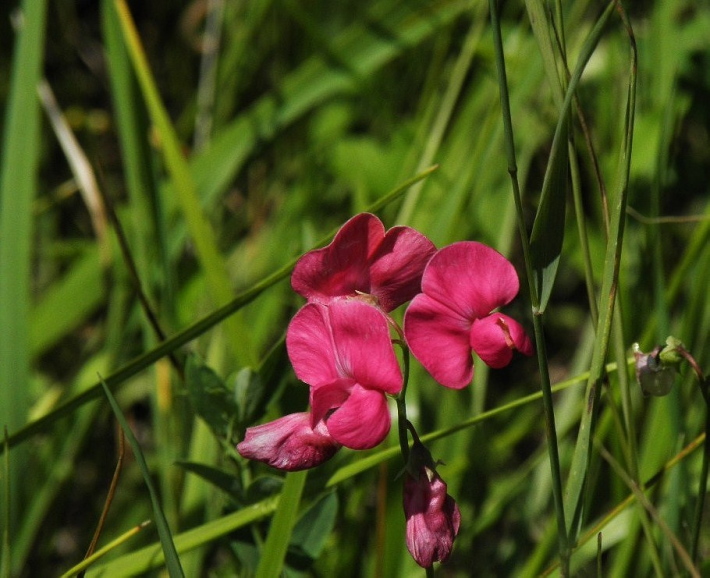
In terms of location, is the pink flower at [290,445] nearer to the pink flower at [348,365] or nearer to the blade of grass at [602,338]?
the pink flower at [348,365]

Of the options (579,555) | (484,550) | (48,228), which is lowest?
(484,550)

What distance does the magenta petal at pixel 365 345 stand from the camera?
2.01 ft

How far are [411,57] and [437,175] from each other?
444mm

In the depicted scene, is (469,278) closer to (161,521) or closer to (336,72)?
(161,521)

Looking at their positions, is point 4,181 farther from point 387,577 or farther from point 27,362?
point 387,577

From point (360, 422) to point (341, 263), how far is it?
0.39 ft

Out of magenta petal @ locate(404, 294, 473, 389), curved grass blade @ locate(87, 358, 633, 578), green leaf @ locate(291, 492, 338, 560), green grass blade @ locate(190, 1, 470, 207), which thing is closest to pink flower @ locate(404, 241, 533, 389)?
magenta petal @ locate(404, 294, 473, 389)

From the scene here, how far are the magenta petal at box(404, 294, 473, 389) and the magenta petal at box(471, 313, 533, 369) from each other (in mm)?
14

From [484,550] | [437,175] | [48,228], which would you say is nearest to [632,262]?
[437,175]

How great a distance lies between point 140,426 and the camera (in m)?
1.83

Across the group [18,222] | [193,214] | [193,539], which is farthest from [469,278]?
[18,222]

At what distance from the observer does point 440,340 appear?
649 mm

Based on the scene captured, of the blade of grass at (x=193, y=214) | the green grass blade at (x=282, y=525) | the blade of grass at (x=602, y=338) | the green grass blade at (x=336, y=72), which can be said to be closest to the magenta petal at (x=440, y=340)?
the blade of grass at (x=602, y=338)

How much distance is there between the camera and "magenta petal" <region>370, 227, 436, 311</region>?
661mm
